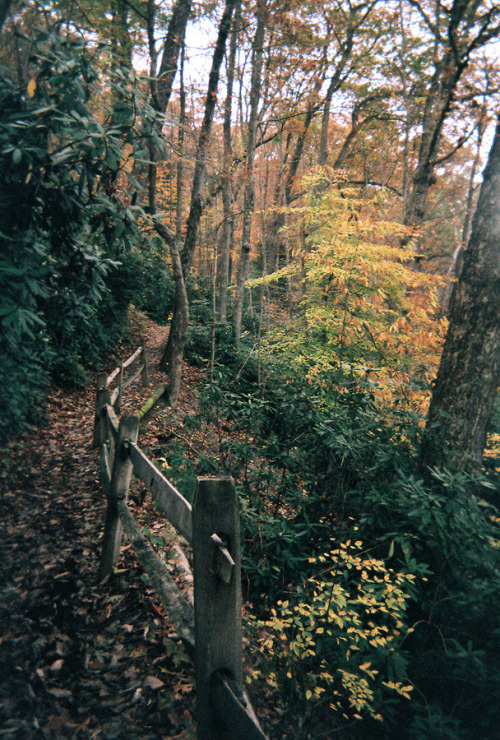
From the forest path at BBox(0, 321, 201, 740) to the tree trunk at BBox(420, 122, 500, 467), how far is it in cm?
305

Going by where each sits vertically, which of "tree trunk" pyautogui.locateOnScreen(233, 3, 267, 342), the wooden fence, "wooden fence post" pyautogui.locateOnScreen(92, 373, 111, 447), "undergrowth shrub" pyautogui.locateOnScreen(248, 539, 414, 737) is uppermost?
"tree trunk" pyautogui.locateOnScreen(233, 3, 267, 342)

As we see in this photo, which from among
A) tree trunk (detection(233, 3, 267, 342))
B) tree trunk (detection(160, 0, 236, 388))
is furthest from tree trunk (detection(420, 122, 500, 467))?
tree trunk (detection(233, 3, 267, 342))

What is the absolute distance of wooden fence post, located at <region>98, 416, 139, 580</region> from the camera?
3133 mm

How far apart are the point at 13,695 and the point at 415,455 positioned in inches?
154

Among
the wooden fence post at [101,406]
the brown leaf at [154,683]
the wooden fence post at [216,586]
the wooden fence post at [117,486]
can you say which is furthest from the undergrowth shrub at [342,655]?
the wooden fence post at [101,406]

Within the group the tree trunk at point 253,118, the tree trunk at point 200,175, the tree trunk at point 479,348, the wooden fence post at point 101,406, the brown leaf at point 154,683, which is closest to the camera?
the brown leaf at point 154,683

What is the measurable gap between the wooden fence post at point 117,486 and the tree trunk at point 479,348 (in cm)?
296

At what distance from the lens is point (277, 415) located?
549 cm

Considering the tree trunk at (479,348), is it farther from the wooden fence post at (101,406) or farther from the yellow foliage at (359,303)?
the wooden fence post at (101,406)

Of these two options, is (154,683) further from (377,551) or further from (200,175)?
(200,175)

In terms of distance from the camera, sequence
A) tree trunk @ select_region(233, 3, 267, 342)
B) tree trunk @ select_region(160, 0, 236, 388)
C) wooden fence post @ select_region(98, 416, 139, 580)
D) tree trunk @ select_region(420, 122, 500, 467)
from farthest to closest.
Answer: tree trunk @ select_region(233, 3, 267, 342), tree trunk @ select_region(160, 0, 236, 388), tree trunk @ select_region(420, 122, 500, 467), wooden fence post @ select_region(98, 416, 139, 580)

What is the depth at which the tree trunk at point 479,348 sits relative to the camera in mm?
4066

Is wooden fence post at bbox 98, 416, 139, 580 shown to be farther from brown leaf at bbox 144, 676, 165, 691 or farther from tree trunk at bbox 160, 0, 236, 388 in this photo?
tree trunk at bbox 160, 0, 236, 388

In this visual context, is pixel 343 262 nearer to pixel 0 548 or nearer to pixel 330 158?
pixel 0 548
